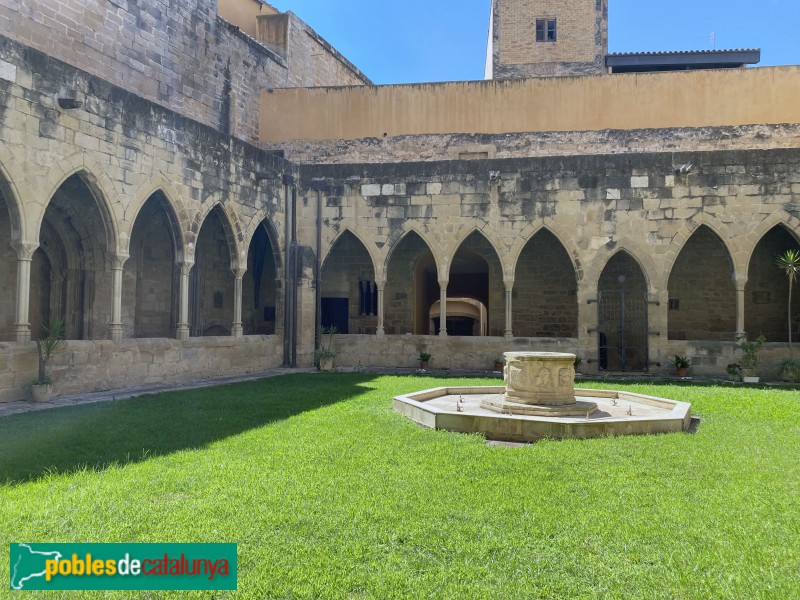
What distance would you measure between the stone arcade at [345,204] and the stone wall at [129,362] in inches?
1.4

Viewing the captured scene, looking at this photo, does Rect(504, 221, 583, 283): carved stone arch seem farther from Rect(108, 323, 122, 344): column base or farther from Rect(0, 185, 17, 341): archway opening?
Rect(0, 185, 17, 341): archway opening

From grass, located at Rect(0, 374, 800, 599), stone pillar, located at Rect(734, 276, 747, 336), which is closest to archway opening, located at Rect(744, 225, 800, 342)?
stone pillar, located at Rect(734, 276, 747, 336)

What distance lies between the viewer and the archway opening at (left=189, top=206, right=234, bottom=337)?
13.7 m

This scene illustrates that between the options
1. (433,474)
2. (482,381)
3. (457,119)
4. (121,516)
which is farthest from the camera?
(457,119)

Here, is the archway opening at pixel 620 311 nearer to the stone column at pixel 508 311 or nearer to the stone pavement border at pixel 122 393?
the stone column at pixel 508 311

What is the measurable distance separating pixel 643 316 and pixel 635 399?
7094mm

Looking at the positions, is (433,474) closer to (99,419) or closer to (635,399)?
(99,419)

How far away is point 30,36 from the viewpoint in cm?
1159

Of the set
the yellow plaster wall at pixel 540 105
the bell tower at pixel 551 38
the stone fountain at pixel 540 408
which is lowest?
the stone fountain at pixel 540 408

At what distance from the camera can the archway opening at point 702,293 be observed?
1489 centimetres

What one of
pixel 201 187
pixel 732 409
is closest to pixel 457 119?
pixel 201 187

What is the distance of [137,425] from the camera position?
6.13 metres

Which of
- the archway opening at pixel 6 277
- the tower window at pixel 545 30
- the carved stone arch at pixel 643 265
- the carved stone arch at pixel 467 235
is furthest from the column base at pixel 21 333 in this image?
the tower window at pixel 545 30

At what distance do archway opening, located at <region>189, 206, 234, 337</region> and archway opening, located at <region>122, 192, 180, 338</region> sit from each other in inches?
24.7
